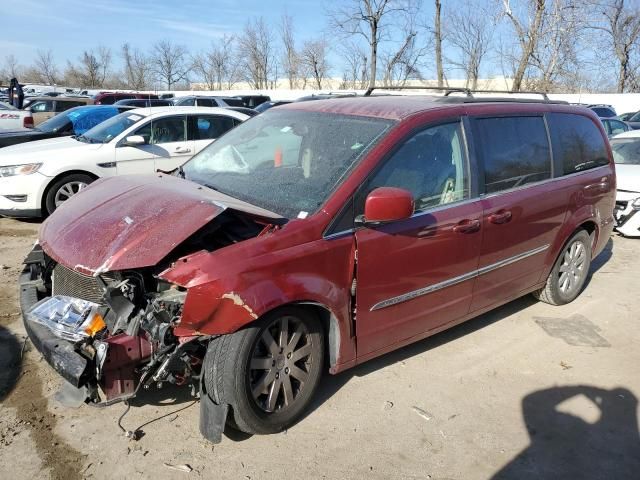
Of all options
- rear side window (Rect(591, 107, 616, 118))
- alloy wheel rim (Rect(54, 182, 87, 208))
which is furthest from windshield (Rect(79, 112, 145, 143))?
rear side window (Rect(591, 107, 616, 118))

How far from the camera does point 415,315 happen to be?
3426 mm

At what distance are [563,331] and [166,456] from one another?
346 cm

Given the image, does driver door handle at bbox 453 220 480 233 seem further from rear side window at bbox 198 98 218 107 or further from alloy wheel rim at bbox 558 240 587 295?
rear side window at bbox 198 98 218 107

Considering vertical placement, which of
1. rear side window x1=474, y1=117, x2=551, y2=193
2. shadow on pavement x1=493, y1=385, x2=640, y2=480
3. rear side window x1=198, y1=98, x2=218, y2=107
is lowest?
shadow on pavement x1=493, y1=385, x2=640, y2=480

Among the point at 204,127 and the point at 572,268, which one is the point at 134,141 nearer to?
the point at 204,127

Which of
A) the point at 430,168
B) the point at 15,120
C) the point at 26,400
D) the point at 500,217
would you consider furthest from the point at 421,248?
the point at 15,120

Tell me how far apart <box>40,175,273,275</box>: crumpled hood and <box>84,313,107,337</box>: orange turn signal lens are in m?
0.28

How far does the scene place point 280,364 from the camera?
291 centimetres

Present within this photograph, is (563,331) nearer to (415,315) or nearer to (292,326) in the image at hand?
(415,315)

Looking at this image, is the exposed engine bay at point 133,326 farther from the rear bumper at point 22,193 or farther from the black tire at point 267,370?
the rear bumper at point 22,193

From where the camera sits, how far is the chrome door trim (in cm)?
321

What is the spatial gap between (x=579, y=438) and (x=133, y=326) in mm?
2660

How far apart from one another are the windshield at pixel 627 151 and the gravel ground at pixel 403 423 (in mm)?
4919

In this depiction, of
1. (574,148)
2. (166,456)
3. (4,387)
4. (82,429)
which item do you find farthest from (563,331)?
(4,387)
